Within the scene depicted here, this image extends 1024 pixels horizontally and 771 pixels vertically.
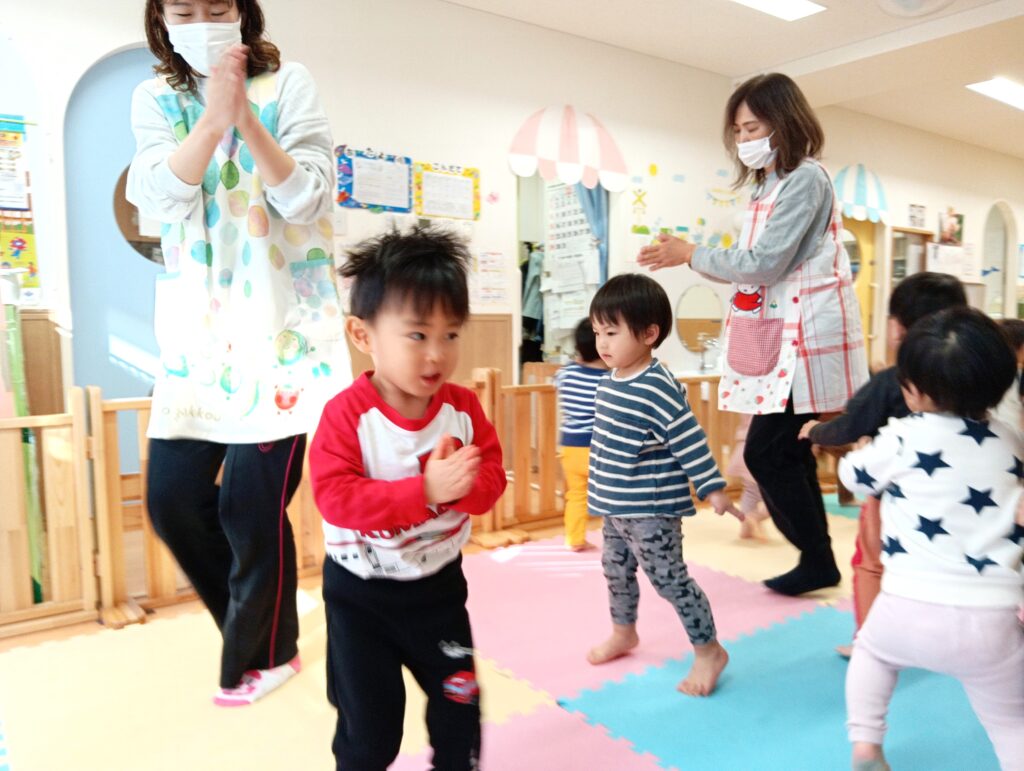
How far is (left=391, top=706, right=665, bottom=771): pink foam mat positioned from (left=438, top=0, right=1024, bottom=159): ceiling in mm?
3646

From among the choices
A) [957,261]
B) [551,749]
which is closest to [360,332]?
[551,749]

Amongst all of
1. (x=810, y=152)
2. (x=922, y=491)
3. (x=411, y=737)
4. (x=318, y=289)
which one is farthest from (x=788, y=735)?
(x=810, y=152)

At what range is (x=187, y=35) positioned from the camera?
146cm

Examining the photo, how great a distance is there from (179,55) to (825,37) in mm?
4332

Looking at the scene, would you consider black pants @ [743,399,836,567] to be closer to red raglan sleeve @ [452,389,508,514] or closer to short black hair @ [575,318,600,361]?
short black hair @ [575,318,600,361]

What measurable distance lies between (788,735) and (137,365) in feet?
10.8

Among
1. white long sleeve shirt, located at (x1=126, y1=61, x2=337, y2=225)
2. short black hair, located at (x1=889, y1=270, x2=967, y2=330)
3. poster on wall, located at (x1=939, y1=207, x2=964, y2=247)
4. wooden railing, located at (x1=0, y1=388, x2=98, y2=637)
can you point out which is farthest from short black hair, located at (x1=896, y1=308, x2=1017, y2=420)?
poster on wall, located at (x1=939, y1=207, x2=964, y2=247)

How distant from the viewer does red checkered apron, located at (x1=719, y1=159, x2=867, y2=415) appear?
2.12 m

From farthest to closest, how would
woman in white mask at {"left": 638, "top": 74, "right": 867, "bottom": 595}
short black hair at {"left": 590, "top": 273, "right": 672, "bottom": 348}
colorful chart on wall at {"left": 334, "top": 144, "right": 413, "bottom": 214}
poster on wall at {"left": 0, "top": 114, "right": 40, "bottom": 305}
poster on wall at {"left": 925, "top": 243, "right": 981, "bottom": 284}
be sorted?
poster on wall at {"left": 925, "top": 243, "right": 981, "bottom": 284} → colorful chart on wall at {"left": 334, "top": 144, "right": 413, "bottom": 214} → poster on wall at {"left": 0, "top": 114, "right": 40, "bottom": 305} → woman in white mask at {"left": 638, "top": 74, "right": 867, "bottom": 595} → short black hair at {"left": 590, "top": 273, "right": 672, "bottom": 348}

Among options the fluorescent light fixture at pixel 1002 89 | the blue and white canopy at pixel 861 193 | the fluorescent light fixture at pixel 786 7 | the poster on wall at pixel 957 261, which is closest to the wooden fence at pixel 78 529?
the fluorescent light fixture at pixel 786 7

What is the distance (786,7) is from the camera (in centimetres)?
426

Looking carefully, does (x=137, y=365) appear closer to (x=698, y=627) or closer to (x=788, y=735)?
(x=698, y=627)

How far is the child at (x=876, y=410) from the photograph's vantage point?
66.1 inches

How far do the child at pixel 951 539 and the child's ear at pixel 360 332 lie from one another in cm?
90
